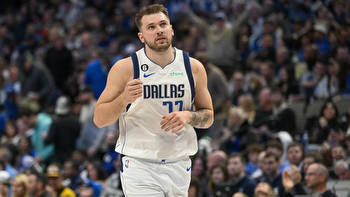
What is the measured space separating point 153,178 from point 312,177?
340 centimetres

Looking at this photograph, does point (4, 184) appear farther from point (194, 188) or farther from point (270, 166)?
point (270, 166)

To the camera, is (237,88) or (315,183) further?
(237,88)

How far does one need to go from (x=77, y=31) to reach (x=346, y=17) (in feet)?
27.6

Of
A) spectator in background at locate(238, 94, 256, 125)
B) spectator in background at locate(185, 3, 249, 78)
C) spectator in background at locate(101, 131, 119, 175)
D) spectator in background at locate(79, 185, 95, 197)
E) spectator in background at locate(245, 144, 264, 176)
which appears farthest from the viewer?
spectator in background at locate(185, 3, 249, 78)

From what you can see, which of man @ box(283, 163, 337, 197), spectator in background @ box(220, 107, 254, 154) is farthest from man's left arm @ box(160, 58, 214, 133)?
spectator in background @ box(220, 107, 254, 154)

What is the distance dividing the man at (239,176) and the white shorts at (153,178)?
3.92 m

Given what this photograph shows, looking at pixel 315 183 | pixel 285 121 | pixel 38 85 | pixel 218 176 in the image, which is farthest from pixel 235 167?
pixel 38 85

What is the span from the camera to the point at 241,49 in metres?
15.9

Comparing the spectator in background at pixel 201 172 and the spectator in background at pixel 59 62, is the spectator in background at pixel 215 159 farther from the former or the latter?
the spectator in background at pixel 59 62

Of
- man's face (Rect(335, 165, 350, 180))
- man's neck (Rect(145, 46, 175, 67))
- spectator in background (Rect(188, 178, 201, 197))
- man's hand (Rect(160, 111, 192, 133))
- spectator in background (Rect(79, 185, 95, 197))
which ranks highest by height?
man's neck (Rect(145, 46, 175, 67))

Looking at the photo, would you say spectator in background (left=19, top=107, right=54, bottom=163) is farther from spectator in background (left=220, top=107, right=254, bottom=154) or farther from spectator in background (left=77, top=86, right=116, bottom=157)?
spectator in background (left=220, top=107, right=254, bottom=154)

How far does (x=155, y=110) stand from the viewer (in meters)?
5.51

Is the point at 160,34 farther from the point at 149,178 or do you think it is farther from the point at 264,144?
the point at 264,144

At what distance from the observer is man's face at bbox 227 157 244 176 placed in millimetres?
9750
